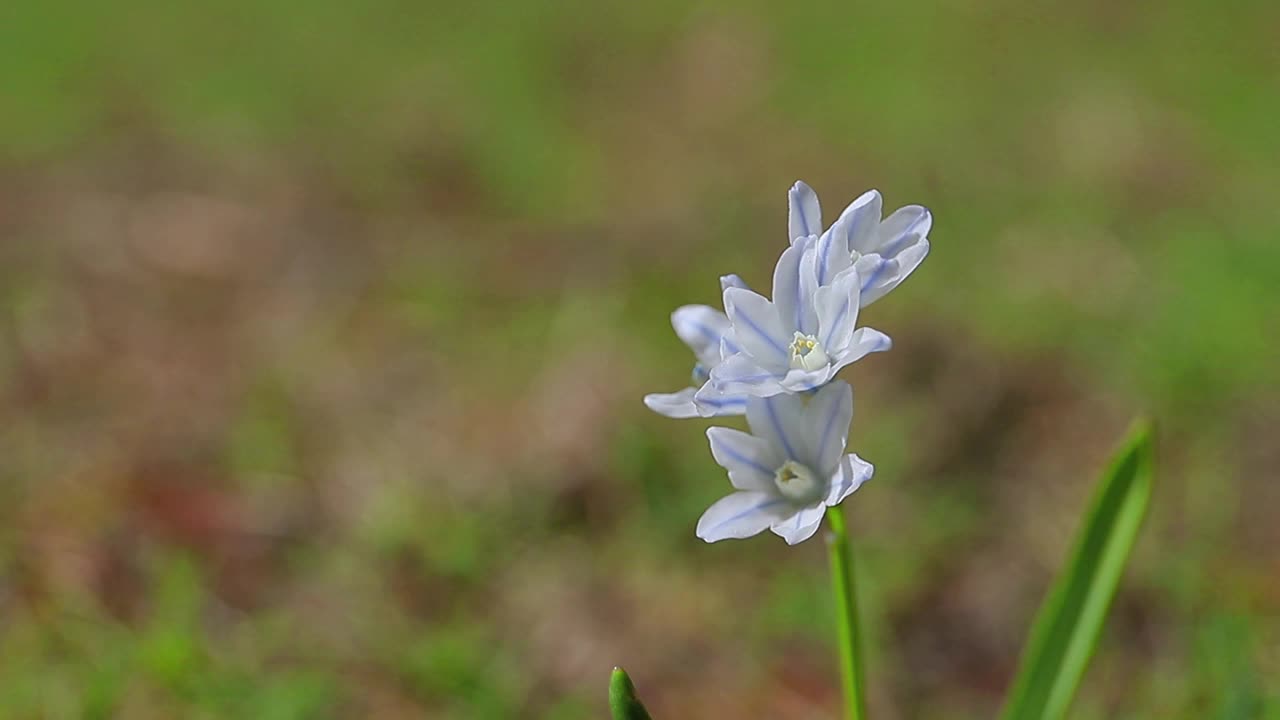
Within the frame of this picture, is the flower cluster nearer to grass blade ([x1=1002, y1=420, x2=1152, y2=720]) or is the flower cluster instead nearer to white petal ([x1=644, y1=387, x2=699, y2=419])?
white petal ([x1=644, y1=387, x2=699, y2=419])

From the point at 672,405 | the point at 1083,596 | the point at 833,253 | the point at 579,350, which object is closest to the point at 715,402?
the point at 672,405

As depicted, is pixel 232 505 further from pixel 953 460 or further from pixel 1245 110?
pixel 1245 110

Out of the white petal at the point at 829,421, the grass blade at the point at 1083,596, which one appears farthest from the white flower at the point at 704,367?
the grass blade at the point at 1083,596

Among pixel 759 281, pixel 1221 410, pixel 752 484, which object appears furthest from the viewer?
pixel 759 281

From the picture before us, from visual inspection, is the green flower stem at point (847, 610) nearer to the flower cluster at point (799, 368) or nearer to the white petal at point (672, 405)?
the flower cluster at point (799, 368)

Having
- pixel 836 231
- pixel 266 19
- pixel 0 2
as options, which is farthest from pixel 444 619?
pixel 0 2
